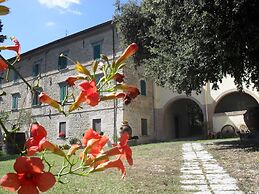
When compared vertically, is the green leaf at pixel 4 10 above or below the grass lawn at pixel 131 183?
above

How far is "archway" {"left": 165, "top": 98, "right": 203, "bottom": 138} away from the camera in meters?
24.7

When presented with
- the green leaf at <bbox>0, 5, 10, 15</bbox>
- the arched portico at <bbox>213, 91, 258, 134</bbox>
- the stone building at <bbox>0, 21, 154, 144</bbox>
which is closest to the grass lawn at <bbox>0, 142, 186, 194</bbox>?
the green leaf at <bbox>0, 5, 10, 15</bbox>

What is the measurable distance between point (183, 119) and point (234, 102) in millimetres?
5850

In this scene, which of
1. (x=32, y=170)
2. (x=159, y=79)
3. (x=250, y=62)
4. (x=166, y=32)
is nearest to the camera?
(x=32, y=170)

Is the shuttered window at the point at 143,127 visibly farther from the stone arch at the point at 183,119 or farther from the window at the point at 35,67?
the window at the point at 35,67

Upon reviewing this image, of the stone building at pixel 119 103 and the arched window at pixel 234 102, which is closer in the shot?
the stone building at pixel 119 103

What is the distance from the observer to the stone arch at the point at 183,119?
79.8 feet

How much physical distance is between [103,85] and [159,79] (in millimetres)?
12610

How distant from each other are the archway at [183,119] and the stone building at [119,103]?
8 cm

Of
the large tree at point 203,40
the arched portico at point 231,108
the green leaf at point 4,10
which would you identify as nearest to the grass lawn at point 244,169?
the large tree at point 203,40

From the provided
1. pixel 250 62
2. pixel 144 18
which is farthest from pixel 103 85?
pixel 144 18

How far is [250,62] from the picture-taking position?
10.9 metres

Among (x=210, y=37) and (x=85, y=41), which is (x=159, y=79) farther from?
(x=85, y=41)

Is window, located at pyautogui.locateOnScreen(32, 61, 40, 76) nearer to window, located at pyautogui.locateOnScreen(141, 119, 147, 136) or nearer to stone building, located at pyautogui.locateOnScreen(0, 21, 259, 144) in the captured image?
stone building, located at pyautogui.locateOnScreen(0, 21, 259, 144)
